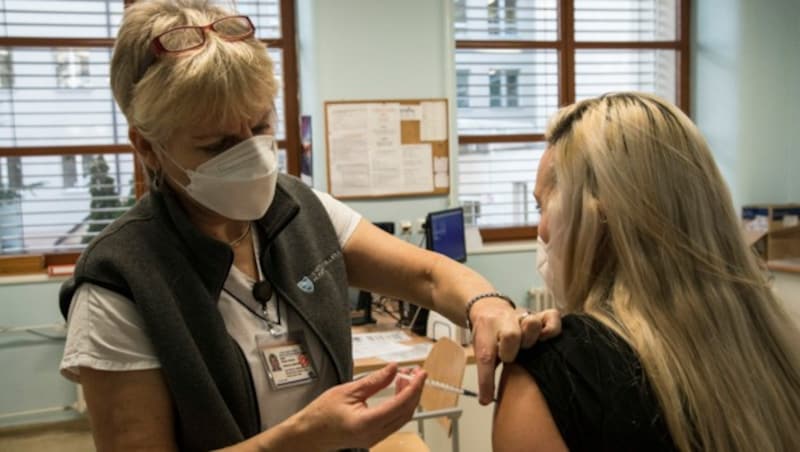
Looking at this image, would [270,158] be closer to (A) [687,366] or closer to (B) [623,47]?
(A) [687,366]

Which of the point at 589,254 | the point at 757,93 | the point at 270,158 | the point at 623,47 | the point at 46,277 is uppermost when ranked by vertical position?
the point at 623,47

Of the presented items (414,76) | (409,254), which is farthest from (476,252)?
(409,254)

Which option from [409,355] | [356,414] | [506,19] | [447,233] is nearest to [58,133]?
[447,233]

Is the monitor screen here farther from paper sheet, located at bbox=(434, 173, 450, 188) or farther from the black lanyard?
the black lanyard

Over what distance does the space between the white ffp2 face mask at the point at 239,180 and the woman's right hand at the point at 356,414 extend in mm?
382

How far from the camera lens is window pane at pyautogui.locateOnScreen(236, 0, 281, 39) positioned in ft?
14.6

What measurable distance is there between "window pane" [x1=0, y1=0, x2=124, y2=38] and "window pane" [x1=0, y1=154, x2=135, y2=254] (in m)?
0.79

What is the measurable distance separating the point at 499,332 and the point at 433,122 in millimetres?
3460

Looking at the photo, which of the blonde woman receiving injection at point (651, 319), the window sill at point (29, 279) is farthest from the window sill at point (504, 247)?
the blonde woman receiving injection at point (651, 319)

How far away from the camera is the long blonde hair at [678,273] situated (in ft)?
2.91

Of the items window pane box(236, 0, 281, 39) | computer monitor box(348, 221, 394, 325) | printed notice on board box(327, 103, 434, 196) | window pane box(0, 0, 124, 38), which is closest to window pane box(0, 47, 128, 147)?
window pane box(0, 0, 124, 38)

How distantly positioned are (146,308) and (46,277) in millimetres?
3450

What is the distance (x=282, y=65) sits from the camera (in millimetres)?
4512

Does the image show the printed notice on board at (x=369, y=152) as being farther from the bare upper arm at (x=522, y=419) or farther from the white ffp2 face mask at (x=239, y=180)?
the bare upper arm at (x=522, y=419)
